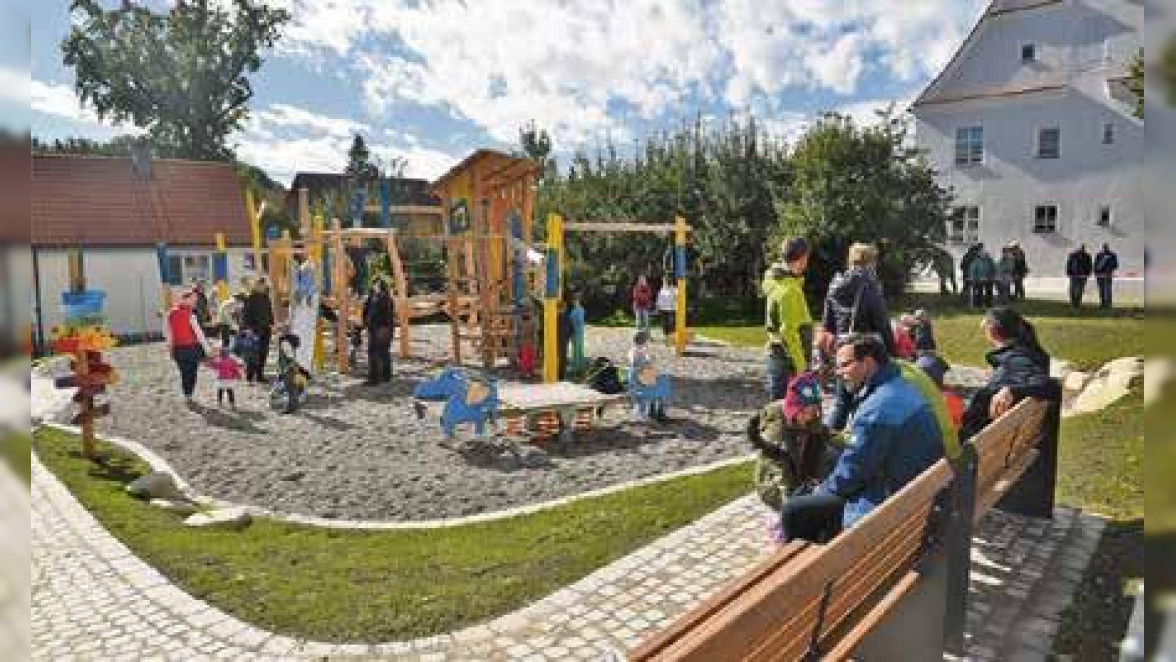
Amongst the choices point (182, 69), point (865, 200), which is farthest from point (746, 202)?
point (182, 69)

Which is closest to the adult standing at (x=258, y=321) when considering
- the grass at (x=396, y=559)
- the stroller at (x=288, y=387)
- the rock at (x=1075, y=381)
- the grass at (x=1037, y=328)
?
the stroller at (x=288, y=387)

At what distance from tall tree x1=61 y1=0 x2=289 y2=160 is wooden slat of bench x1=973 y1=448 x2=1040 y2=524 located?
384 cm

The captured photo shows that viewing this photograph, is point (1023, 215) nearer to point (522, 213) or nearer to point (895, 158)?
point (895, 158)

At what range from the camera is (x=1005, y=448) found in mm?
4367

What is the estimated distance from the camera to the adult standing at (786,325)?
6465 mm

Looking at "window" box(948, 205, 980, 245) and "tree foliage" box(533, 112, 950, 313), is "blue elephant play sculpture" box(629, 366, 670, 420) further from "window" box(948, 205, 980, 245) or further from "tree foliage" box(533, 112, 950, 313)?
"window" box(948, 205, 980, 245)

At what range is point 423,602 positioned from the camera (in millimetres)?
4289

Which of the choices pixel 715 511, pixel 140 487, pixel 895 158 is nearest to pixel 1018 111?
pixel 895 158

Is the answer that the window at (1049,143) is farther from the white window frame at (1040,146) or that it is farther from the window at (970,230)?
the window at (970,230)

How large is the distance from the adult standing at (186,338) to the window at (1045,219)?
23.9 meters

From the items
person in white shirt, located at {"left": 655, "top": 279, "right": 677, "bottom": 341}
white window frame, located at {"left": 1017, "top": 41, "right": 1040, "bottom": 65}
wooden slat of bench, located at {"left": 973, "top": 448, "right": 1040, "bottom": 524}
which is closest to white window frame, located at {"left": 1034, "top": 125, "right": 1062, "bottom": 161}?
white window frame, located at {"left": 1017, "top": 41, "right": 1040, "bottom": 65}

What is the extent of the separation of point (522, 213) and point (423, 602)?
373 inches

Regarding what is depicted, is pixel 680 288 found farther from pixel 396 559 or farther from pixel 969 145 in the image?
pixel 969 145

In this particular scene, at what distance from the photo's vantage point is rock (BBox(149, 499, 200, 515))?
6.34 m
